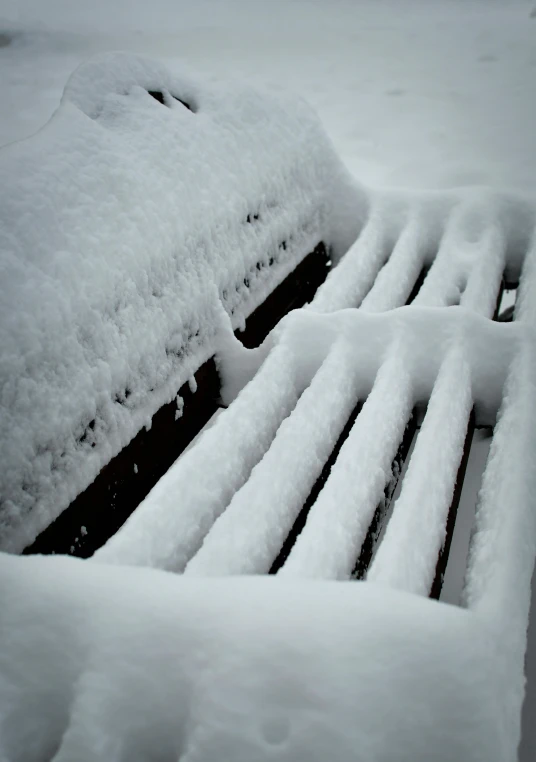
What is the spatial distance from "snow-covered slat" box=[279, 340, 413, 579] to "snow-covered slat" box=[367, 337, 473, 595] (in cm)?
4

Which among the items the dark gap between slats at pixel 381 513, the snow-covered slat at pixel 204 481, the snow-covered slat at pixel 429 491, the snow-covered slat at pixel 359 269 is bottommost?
the dark gap between slats at pixel 381 513

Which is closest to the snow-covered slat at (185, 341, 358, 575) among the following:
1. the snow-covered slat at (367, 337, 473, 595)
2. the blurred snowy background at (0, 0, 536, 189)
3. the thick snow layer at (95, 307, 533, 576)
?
the thick snow layer at (95, 307, 533, 576)

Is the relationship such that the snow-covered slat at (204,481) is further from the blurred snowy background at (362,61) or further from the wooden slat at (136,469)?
the blurred snowy background at (362,61)

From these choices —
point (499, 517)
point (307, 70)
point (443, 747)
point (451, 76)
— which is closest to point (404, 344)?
point (499, 517)

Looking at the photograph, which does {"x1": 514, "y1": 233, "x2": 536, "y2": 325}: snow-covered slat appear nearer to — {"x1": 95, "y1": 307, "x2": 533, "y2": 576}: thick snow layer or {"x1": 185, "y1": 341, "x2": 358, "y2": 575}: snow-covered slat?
{"x1": 95, "y1": 307, "x2": 533, "y2": 576}: thick snow layer

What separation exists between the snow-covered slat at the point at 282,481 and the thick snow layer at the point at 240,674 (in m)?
0.12

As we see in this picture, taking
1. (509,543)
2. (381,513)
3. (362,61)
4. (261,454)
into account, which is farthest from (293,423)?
(362,61)

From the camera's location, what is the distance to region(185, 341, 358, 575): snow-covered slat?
661mm

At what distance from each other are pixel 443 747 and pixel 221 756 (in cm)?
15

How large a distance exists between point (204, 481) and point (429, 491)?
264 mm

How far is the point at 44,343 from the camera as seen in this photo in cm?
71

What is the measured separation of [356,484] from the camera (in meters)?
0.75

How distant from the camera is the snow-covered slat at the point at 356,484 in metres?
0.65

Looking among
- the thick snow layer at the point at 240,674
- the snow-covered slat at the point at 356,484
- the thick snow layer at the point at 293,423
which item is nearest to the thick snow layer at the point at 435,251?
the thick snow layer at the point at 293,423
